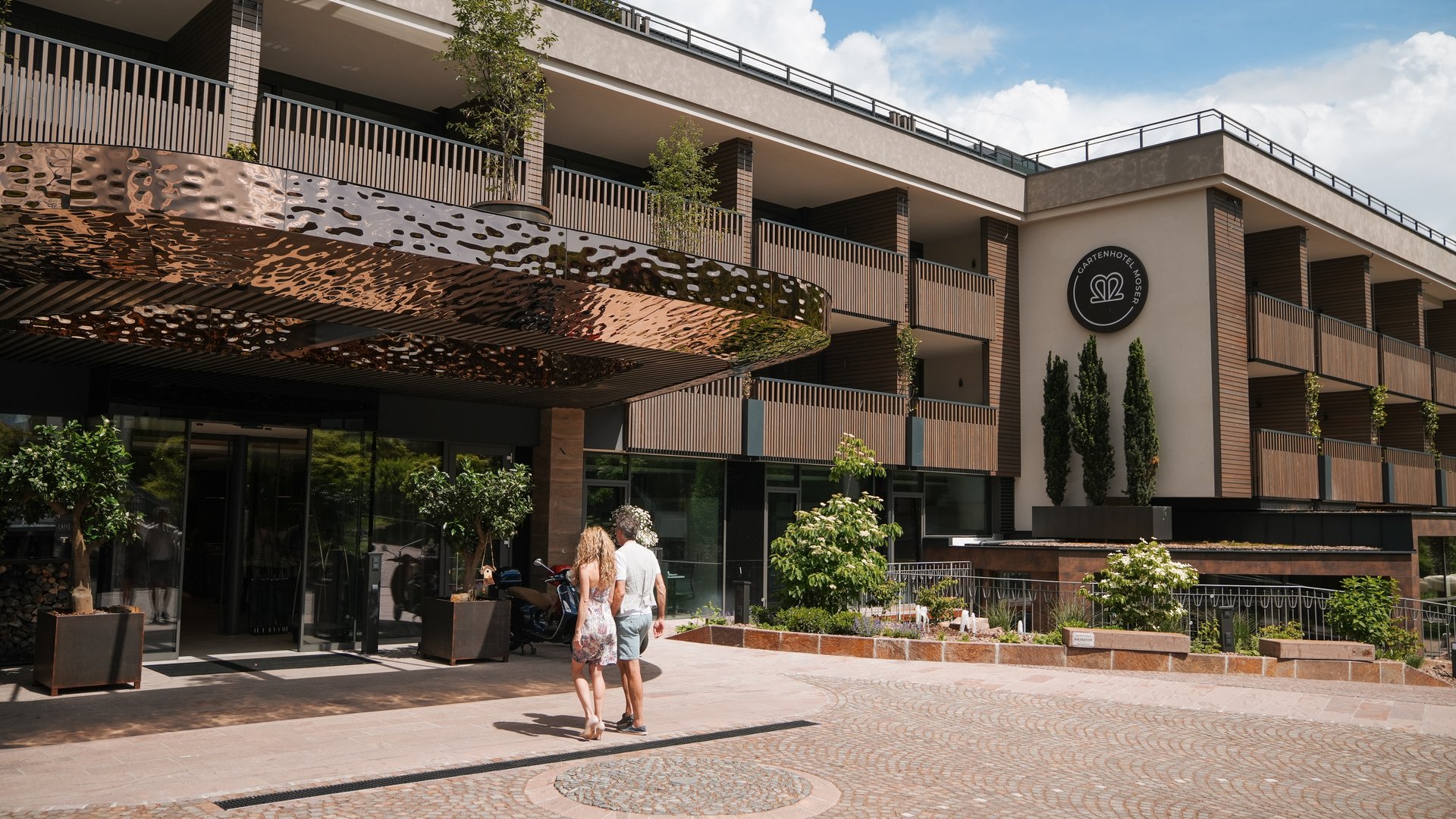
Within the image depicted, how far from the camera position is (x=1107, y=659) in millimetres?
14969

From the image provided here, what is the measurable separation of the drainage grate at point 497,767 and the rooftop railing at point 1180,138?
19.0 meters

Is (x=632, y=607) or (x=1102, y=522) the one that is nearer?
(x=632, y=607)

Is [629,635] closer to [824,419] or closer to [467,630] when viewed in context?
[467,630]

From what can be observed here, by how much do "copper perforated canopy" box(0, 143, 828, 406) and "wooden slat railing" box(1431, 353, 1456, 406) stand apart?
98.1ft

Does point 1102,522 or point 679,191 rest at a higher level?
point 679,191

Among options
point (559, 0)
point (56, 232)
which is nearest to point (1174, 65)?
point (559, 0)

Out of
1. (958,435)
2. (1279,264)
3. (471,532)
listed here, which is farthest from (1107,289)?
(471,532)

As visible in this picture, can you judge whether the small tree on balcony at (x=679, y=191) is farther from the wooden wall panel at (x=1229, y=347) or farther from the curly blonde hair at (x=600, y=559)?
the wooden wall panel at (x=1229, y=347)

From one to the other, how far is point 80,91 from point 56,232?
7114mm

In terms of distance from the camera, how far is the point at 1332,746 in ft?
31.9

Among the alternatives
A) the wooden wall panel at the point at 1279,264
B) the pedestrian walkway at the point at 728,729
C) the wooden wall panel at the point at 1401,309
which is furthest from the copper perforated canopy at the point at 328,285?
the wooden wall panel at the point at 1401,309

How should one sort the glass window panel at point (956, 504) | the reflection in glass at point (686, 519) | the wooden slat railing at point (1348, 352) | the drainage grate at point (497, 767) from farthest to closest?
the wooden slat railing at point (1348, 352)
the glass window panel at point (956, 504)
the reflection in glass at point (686, 519)
the drainage grate at point (497, 767)

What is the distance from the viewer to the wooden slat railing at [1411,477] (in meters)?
30.6

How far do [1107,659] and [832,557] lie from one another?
13.0 feet
